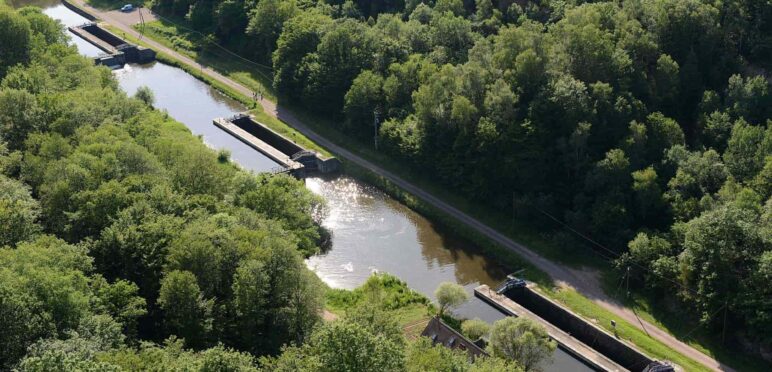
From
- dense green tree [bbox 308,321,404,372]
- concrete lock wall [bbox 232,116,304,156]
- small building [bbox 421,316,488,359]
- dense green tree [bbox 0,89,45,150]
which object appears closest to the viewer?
dense green tree [bbox 308,321,404,372]

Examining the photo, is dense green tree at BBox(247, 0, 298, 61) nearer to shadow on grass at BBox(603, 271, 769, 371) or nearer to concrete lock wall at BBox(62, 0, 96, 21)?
concrete lock wall at BBox(62, 0, 96, 21)

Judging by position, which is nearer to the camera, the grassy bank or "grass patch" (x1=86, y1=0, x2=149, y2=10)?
the grassy bank

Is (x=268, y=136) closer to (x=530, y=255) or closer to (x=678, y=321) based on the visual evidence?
(x=530, y=255)

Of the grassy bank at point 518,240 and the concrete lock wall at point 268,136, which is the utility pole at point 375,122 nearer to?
the grassy bank at point 518,240

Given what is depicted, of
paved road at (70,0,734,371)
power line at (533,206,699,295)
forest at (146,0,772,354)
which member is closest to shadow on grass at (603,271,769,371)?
paved road at (70,0,734,371)

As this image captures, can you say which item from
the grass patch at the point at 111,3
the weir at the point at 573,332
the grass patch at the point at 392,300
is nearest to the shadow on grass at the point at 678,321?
the weir at the point at 573,332
